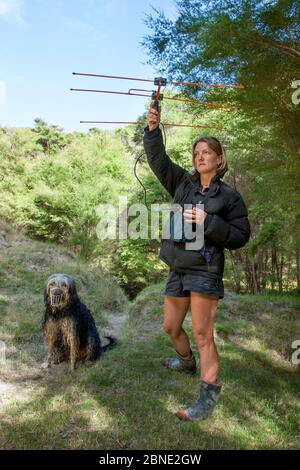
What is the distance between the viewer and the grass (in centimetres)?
256

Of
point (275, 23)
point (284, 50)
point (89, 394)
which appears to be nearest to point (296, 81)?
point (284, 50)

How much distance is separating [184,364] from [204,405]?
0.78m

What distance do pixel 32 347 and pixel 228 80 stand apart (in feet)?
12.0

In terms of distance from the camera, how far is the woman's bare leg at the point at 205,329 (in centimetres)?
258

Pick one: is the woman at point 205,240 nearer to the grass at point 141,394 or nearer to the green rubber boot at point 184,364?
the grass at point 141,394

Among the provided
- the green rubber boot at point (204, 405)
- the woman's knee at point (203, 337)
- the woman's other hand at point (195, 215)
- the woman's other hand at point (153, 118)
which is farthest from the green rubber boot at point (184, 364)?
the woman's other hand at point (153, 118)

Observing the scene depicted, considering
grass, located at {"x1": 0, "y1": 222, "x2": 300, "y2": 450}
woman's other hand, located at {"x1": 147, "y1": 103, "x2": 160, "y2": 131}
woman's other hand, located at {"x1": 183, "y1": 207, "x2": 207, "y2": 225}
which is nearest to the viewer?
woman's other hand, located at {"x1": 183, "y1": 207, "x2": 207, "y2": 225}

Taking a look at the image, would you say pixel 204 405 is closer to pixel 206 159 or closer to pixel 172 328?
pixel 172 328

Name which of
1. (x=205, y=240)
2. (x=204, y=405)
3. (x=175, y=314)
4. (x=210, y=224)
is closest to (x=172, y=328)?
(x=175, y=314)

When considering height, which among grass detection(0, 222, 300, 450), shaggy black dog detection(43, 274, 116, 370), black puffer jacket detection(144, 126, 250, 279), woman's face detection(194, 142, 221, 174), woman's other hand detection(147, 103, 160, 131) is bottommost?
grass detection(0, 222, 300, 450)

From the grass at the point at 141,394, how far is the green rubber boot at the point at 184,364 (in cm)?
7

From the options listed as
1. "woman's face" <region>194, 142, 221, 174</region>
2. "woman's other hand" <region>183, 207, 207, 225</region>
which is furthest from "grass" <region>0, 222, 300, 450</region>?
"woman's face" <region>194, 142, 221, 174</region>

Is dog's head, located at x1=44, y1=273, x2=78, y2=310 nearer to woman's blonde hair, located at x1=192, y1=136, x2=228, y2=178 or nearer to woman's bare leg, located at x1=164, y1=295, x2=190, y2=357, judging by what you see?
woman's bare leg, located at x1=164, y1=295, x2=190, y2=357

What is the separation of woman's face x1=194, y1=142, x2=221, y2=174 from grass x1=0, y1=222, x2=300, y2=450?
1.67m
